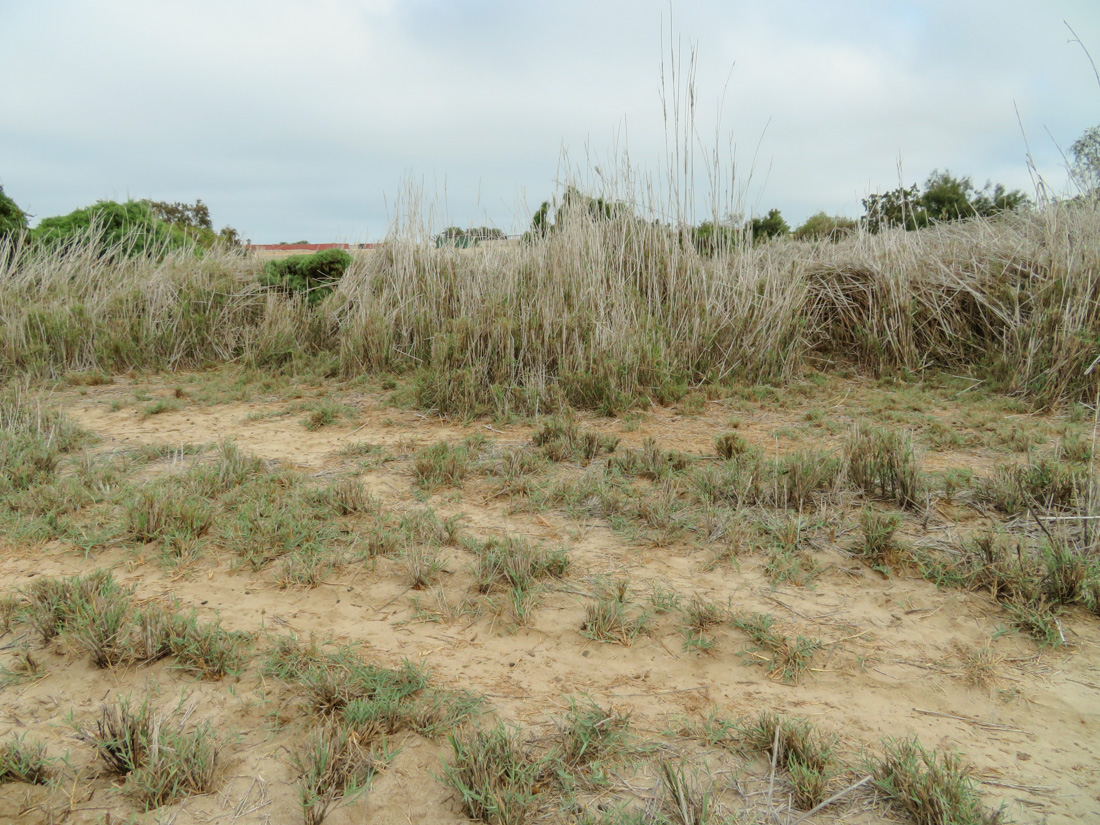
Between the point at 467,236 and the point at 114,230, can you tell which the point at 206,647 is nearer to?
the point at 467,236

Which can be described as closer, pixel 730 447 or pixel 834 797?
pixel 834 797

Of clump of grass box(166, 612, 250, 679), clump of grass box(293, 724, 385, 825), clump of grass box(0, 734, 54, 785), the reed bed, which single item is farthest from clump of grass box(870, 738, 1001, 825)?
the reed bed

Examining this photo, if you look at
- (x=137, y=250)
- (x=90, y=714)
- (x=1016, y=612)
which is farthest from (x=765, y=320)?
(x=137, y=250)

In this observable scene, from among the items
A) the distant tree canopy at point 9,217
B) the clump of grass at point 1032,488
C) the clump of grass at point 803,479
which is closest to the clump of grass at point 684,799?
the clump of grass at point 803,479

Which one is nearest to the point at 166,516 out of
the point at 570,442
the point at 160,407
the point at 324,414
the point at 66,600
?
the point at 66,600

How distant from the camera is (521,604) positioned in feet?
7.70

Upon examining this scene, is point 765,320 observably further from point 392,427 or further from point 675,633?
point 675,633

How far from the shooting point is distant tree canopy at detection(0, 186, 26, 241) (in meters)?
9.02

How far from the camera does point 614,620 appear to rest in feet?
7.29

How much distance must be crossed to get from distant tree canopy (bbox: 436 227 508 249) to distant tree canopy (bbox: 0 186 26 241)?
19.9ft

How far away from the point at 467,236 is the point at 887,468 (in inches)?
218

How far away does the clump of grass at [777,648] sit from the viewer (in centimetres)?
202

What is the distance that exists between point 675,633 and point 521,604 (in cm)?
53

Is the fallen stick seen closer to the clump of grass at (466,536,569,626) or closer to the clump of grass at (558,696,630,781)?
the clump of grass at (558,696,630,781)
